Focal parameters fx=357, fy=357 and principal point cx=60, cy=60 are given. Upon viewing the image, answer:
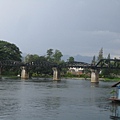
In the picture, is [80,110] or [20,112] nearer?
[20,112]

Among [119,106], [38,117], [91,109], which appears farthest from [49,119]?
[119,106]

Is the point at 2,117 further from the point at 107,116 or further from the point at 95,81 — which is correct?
the point at 95,81

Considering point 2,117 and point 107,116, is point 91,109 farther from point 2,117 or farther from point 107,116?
point 2,117

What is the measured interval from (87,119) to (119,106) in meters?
14.7

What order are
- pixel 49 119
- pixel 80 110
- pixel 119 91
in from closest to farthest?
1. pixel 49 119
2. pixel 80 110
3. pixel 119 91

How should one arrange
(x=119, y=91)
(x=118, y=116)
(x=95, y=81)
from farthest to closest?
(x=95, y=81)
(x=119, y=91)
(x=118, y=116)

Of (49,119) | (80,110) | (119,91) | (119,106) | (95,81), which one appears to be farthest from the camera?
(95,81)

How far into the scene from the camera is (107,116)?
4947 cm

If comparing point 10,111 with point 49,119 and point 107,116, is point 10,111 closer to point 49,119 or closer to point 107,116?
point 49,119

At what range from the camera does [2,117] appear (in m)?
45.6

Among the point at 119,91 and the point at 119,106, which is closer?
the point at 119,106

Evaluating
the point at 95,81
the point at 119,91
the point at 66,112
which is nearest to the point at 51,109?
the point at 66,112

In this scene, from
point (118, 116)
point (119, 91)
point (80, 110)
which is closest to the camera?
point (118, 116)

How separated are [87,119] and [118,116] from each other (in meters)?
5.52
